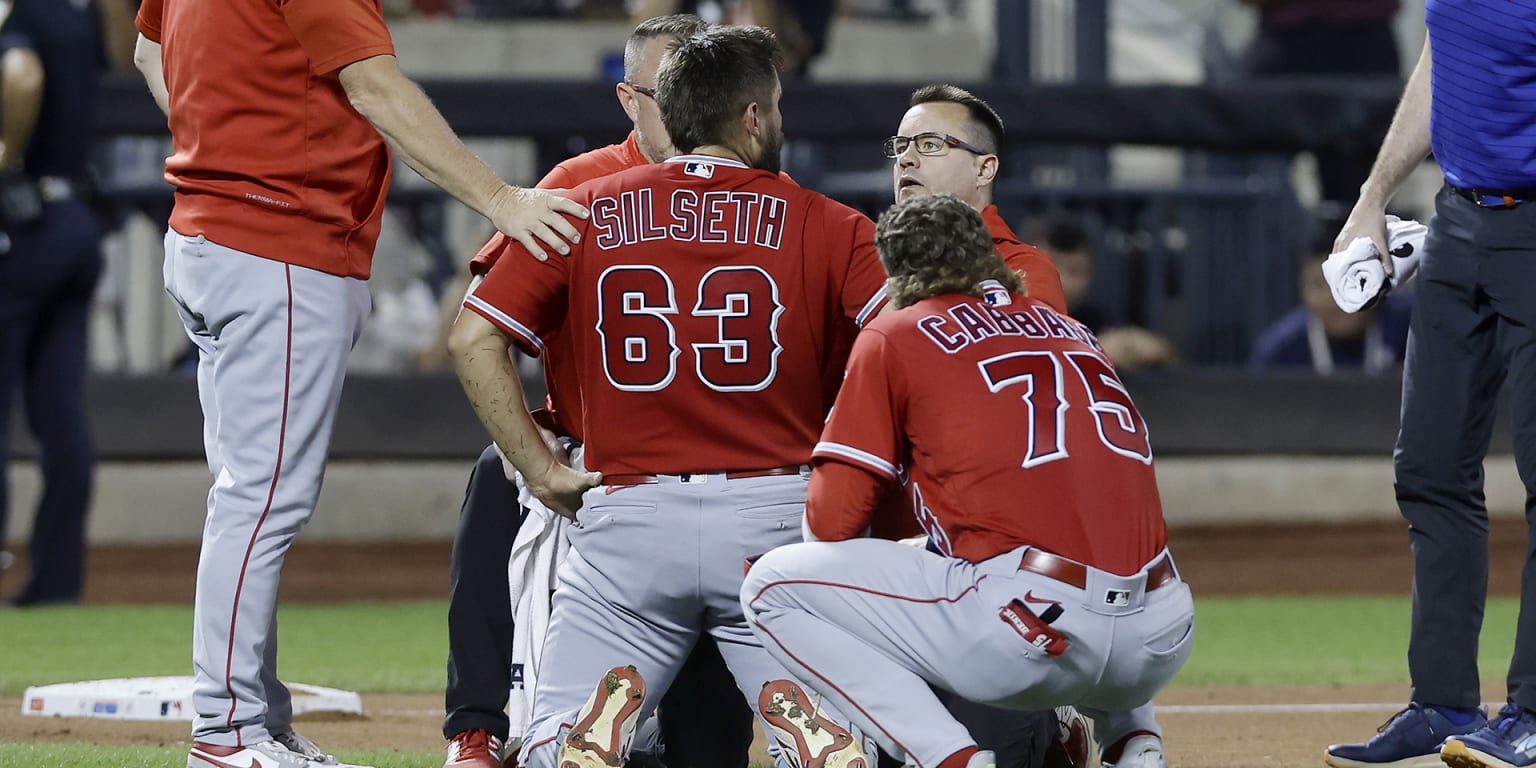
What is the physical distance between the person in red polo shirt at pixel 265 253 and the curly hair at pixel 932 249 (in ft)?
2.09

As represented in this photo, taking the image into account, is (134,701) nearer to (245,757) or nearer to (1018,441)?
(245,757)

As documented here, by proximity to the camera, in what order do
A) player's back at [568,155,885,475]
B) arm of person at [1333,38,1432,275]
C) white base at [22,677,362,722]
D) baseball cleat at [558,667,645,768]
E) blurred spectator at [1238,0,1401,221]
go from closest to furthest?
baseball cleat at [558,667,645,768] → player's back at [568,155,885,475] → arm of person at [1333,38,1432,275] → white base at [22,677,362,722] → blurred spectator at [1238,0,1401,221]

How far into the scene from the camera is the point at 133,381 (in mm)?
8891

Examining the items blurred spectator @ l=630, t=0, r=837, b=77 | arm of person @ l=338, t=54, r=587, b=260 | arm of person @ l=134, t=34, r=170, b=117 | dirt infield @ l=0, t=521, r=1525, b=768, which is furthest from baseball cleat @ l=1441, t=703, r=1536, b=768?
blurred spectator @ l=630, t=0, r=837, b=77

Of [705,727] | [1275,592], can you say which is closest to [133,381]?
[1275,592]

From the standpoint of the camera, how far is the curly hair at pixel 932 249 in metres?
3.40

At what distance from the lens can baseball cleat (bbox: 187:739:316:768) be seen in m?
3.64

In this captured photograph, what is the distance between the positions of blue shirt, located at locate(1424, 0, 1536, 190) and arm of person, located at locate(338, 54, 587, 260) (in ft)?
6.06

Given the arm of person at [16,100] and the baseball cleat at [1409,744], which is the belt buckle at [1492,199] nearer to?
the baseball cleat at [1409,744]

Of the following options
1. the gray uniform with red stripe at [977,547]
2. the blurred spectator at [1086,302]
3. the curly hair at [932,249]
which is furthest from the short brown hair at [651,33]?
the blurred spectator at [1086,302]

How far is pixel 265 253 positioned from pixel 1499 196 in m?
2.46

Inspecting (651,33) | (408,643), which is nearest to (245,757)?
(651,33)

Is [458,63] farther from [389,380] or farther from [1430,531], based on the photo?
[1430,531]

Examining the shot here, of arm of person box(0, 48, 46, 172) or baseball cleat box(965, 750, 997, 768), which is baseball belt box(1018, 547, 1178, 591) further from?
arm of person box(0, 48, 46, 172)
